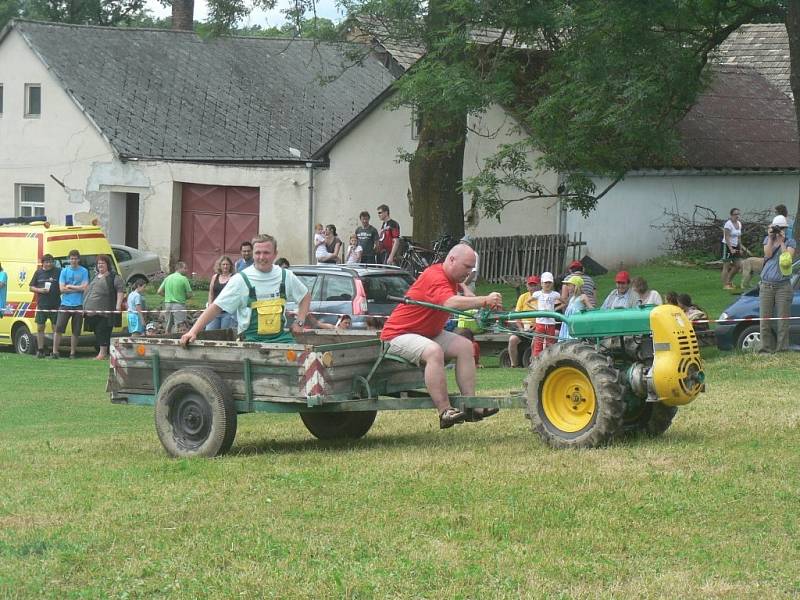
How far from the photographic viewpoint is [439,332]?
36.1 feet

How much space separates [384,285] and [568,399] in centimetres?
1111

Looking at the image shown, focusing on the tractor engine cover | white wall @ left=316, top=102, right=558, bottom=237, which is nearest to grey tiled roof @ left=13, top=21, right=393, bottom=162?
white wall @ left=316, top=102, right=558, bottom=237

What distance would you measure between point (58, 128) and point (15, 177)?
2.63 m

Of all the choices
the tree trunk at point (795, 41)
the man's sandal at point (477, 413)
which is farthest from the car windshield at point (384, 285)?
the man's sandal at point (477, 413)

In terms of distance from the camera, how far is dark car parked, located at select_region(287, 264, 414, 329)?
20938 mm

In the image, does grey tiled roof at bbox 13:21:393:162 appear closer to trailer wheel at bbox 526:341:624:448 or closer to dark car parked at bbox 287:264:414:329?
dark car parked at bbox 287:264:414:329

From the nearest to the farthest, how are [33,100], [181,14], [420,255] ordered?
[420,255] < [33,100] < [181,14]

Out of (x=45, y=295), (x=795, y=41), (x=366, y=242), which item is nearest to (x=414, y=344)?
(x=795, y=41)

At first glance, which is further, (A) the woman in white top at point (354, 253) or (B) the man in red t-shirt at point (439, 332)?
(A) the woman in white top at point (354, 253)

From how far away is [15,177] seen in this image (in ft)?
134

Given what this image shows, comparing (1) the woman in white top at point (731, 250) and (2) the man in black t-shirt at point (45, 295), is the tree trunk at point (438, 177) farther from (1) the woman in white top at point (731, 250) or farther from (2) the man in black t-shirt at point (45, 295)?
(2) the man in black t-shirt at point (45, 295)

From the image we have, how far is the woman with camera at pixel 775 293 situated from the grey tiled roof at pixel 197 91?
2021 centimetres

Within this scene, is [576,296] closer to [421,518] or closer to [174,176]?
[421,518]

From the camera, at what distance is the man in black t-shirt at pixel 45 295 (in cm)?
2388
